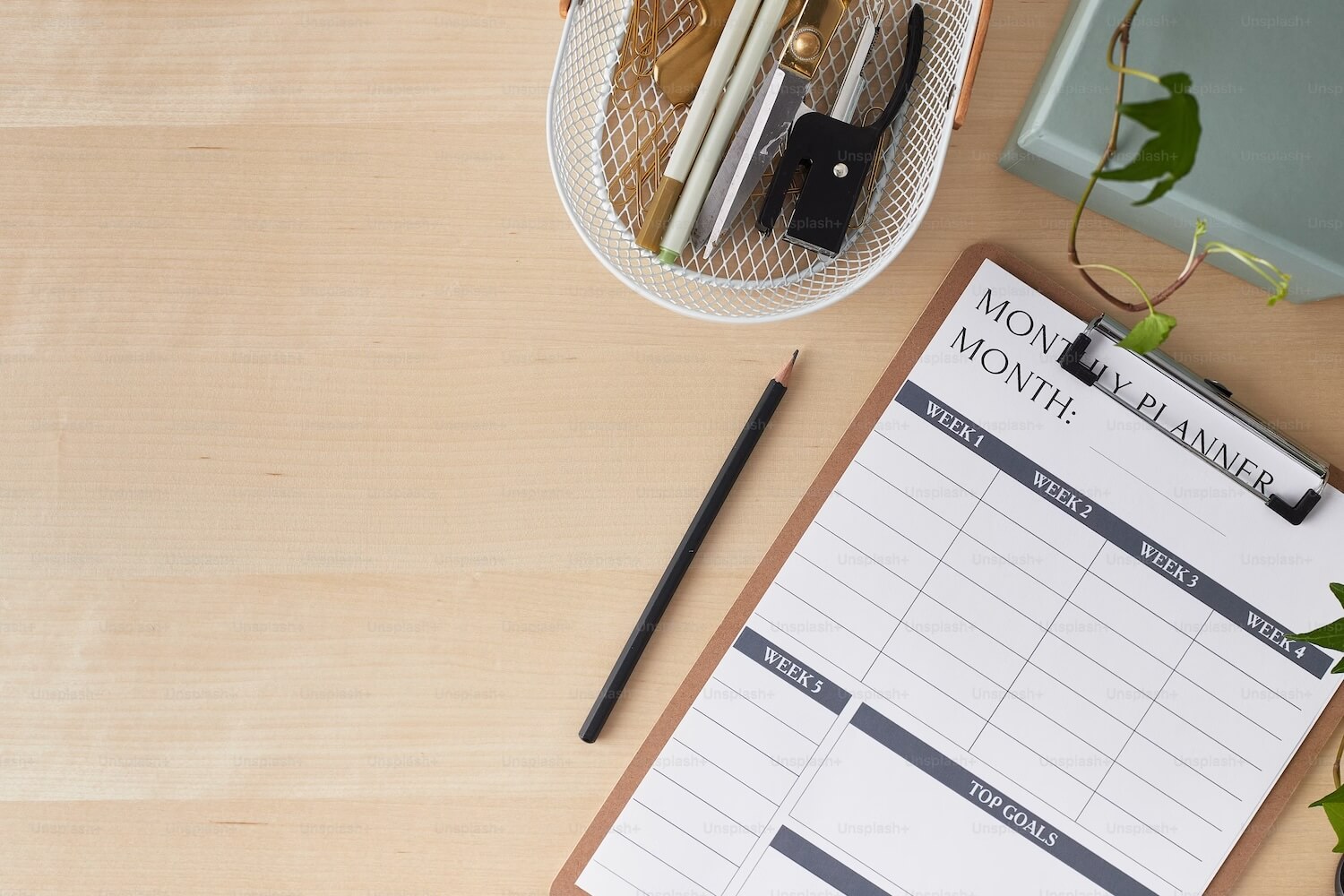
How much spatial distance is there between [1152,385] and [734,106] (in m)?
0.36

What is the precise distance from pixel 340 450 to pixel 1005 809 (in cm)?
57

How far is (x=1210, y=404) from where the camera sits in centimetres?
63

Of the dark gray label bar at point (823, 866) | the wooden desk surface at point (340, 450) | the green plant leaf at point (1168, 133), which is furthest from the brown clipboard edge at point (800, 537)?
the green plant leaf at point (1168, 133)

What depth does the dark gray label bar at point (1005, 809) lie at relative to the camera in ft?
2.18

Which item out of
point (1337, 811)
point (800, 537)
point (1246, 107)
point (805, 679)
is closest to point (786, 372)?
point (800, 537)

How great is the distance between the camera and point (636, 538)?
684mm

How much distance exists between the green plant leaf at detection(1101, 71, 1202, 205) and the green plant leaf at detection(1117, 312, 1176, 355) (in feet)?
0.27

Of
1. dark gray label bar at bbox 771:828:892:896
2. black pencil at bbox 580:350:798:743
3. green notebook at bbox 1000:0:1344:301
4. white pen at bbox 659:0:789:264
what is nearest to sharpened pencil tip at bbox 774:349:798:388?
→ black pencil at bbox 580:350:798:743

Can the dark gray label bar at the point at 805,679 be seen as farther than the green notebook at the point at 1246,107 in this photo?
Yes

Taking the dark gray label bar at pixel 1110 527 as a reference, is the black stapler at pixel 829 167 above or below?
above

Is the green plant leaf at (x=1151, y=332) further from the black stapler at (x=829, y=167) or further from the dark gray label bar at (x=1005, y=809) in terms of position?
the dark gray label bar at (x=1005, y=809)

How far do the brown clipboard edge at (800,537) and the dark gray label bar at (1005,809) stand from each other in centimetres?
8

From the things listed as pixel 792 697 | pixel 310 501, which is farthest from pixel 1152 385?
pixel 310 501

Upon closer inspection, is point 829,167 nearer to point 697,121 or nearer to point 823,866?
point 697,121
